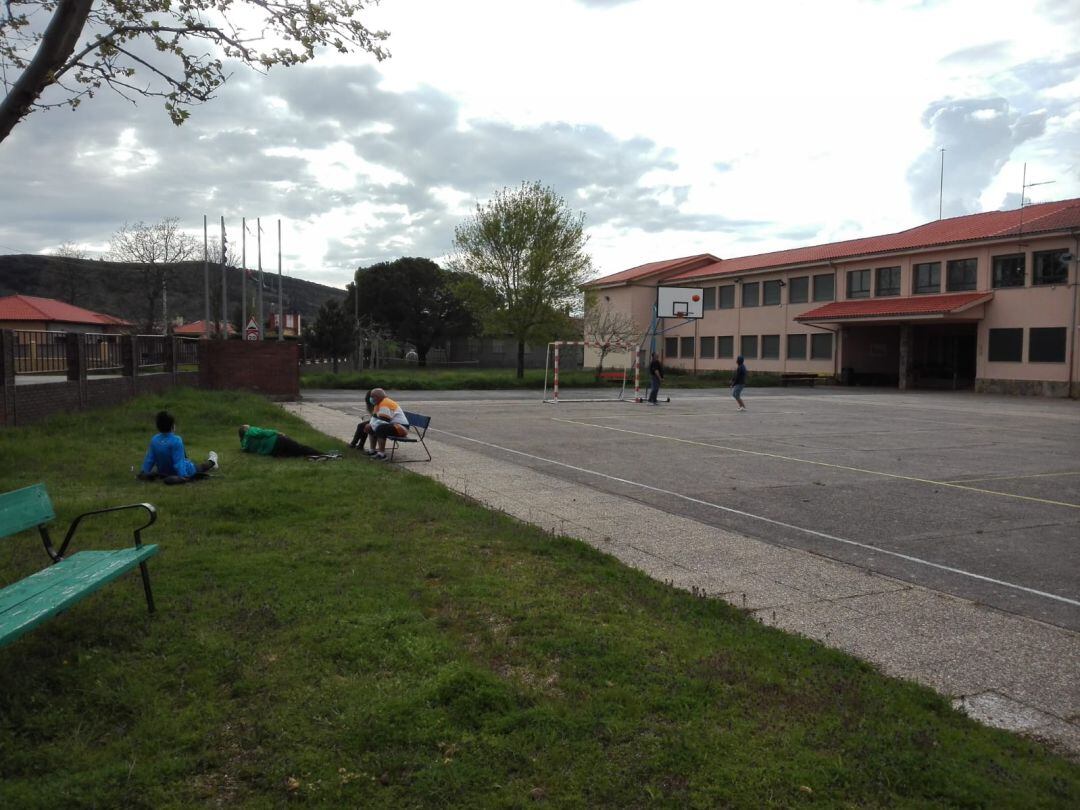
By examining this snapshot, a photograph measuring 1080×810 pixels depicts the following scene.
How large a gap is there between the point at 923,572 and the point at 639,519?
2.75 metres

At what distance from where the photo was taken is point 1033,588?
621cm

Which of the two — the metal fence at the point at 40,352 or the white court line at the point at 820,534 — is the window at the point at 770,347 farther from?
the metal fence at the point at 40,352

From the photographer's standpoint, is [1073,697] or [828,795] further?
[1073,697]

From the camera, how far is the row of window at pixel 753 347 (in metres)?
49.1

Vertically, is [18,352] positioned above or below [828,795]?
above

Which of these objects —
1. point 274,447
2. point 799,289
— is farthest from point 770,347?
point 274,447

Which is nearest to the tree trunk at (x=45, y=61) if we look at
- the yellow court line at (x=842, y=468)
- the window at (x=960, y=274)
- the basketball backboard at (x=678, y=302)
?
the yellow court line at (x=842, y=468)

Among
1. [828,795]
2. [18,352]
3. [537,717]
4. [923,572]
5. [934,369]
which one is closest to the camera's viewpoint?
[828,795]

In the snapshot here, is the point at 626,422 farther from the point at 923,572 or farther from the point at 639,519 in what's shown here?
the point at 923,572

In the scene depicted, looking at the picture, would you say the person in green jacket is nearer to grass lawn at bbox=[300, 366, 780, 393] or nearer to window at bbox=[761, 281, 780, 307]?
grass lawn at bbox=[300, 366, 780, 393]

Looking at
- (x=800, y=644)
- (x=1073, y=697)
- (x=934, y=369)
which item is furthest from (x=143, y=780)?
(x=934, y=369)

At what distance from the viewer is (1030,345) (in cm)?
3656

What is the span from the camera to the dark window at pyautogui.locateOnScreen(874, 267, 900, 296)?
4434cm

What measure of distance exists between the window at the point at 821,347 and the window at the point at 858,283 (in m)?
2.67
